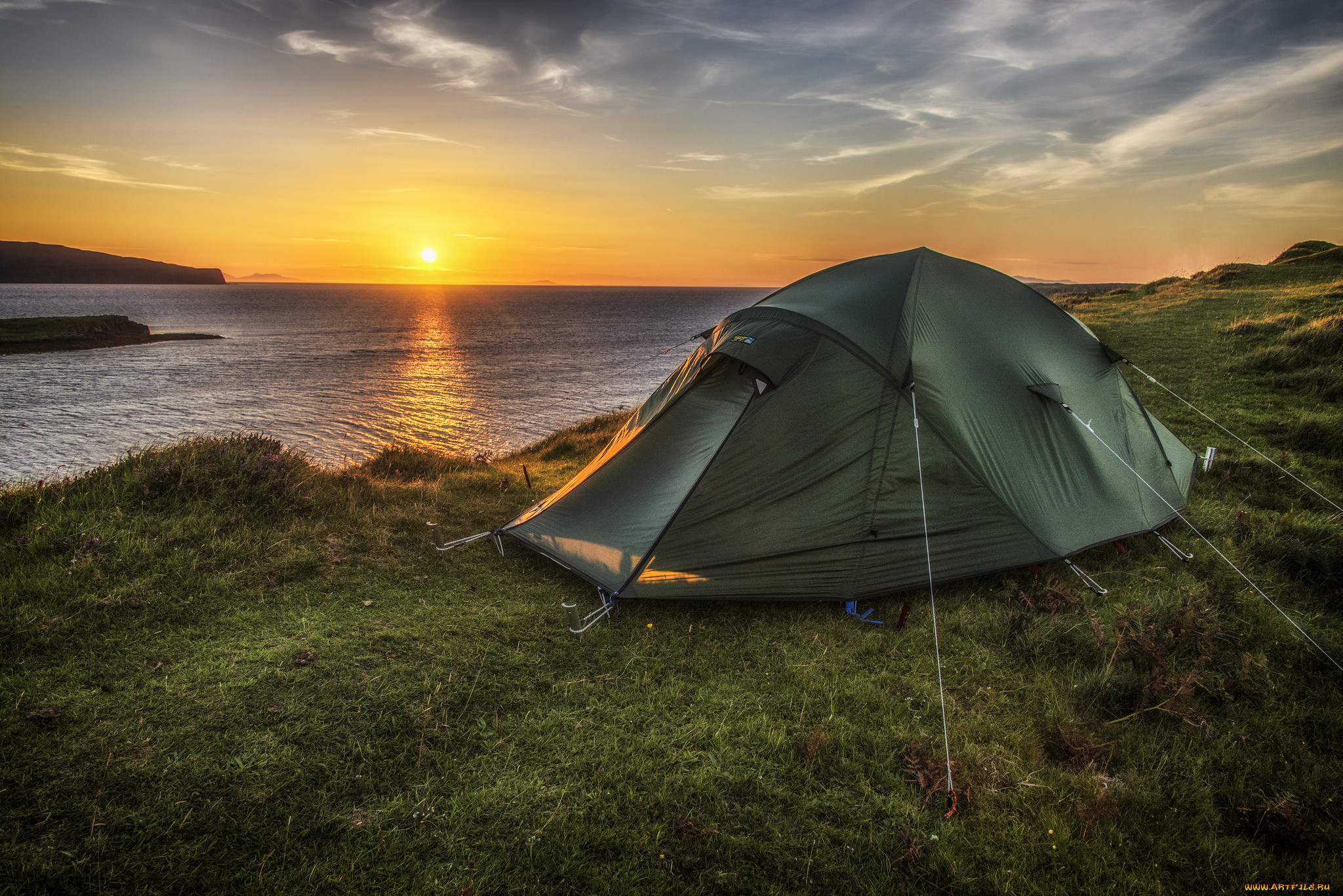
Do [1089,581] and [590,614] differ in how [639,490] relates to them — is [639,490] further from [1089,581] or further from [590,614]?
[1089,581]

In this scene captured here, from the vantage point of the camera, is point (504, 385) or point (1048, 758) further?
point (504, 385)

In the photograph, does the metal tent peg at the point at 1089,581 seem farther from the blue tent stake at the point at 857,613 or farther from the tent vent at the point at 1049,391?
the blue tent stake at the point at 857,613

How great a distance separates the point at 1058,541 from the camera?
20.8 ft

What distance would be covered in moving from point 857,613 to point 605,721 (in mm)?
2904

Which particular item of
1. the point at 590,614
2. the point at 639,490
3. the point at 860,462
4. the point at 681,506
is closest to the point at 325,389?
the point at 639,490

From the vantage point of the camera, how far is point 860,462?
6.24m

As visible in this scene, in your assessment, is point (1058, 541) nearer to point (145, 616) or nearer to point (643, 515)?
point (643, 515)

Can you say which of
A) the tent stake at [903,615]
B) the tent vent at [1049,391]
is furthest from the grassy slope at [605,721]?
the tent vent at [1049,391]

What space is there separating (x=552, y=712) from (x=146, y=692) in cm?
316

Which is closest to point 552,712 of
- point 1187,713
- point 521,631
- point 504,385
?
point 521,631

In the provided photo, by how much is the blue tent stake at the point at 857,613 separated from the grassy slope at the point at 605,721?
161 millimetres

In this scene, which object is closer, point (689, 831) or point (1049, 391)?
point (689, 831)

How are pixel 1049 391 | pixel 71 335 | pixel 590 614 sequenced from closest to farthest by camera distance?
pixel 590 614, pixel 1049 391, pixel 71 335

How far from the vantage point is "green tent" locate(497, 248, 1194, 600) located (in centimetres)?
613
